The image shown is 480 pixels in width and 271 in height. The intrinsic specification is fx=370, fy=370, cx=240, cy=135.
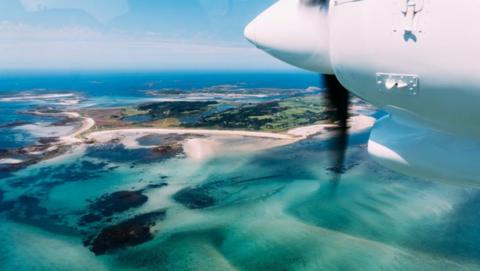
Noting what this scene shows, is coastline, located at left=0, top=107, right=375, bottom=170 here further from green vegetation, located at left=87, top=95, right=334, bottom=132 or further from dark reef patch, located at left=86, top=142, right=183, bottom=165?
green vegetation, located at left=87, top=95, right=334, bottom=132

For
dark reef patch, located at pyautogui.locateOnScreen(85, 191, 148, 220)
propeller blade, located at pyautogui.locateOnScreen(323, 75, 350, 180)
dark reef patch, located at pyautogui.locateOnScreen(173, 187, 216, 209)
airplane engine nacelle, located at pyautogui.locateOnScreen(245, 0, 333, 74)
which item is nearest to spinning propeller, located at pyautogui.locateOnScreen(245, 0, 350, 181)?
airplane engine nacelle, located at pyautogui.locateOnScreen(245, 0, 333, 74)

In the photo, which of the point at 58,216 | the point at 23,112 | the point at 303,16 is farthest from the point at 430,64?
the point at 23,112

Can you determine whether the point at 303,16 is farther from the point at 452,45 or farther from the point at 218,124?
the point at 218,124

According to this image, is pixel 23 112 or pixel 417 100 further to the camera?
pixel 23 112

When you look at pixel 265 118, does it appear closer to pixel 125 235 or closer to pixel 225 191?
pixel 225 191

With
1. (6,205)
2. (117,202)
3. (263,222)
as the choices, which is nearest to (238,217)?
(263,222)

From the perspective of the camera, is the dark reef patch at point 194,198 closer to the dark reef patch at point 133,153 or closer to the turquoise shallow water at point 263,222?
the turquoise shallow water at point 263,222

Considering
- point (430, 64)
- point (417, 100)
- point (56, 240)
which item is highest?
point (430, 64)
